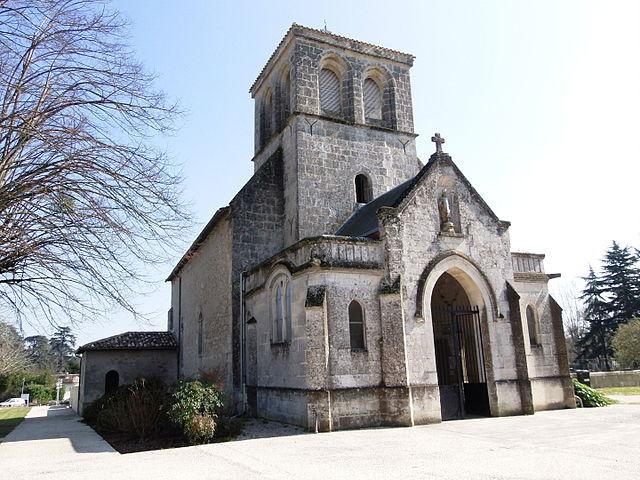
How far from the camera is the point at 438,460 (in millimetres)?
8641

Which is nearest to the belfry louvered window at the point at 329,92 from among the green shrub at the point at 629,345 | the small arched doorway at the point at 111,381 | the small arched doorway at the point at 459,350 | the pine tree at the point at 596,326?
the small arched doorway at the point at 459,350

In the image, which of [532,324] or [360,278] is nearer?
[360,278]

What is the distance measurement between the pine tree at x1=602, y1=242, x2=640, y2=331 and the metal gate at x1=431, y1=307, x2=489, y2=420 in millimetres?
33341

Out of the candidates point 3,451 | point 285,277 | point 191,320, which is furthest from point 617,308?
point 3,451

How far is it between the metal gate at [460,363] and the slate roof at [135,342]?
47.0 ft

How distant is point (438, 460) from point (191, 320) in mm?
18164

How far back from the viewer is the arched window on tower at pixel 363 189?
2031 cm

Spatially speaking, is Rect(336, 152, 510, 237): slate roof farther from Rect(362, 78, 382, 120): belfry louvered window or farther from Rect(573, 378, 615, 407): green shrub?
Rect(573, 378, 615, 407): green shrub

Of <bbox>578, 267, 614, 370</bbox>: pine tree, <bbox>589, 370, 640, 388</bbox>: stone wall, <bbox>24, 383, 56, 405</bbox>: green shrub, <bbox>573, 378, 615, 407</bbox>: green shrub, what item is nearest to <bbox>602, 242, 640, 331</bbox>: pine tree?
<bbox>578, 267, 614, 370</bbox>: pine tree

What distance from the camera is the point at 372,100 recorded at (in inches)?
867

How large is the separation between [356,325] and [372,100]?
38.6 feet

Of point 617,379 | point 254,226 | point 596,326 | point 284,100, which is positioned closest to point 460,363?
point 254,226

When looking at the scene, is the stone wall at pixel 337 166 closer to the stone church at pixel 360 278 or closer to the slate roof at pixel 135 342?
the stone church at pixel 360 278

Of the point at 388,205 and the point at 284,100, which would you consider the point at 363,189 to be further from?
the point at 284,100
